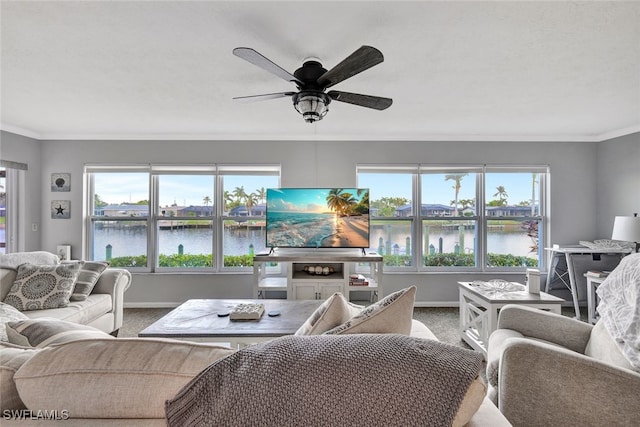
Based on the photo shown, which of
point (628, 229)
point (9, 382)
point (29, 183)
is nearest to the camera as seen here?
point (9, 382)

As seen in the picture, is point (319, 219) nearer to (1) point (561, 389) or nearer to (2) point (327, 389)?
(1) point (561, 389)

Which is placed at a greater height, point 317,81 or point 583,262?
point 317,81

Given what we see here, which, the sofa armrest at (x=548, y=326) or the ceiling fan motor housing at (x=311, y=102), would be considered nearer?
the sofa armrest at (x=548, y=326)

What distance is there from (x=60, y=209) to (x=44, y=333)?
12.7 ft

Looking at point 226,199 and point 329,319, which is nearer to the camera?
point 329,319

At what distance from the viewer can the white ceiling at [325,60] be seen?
5.21ft

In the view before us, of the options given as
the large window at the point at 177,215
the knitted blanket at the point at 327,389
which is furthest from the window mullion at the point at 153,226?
the knitted blanket at the point at 327,389

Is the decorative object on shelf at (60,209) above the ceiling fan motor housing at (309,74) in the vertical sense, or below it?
below

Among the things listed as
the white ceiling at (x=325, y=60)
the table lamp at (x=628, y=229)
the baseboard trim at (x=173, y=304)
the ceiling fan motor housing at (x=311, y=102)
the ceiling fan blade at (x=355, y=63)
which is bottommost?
the baseboard trim at (x=173, y=304)

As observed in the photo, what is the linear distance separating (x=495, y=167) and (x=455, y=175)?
0.52m

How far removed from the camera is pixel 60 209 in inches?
155

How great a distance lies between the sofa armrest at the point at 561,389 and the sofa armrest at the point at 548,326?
2.00 ft

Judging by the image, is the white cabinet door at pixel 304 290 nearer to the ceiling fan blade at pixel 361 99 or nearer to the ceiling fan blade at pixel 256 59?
the ceiling fan blade at pixel 361 99

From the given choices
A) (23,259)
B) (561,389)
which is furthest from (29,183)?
(561,389)
